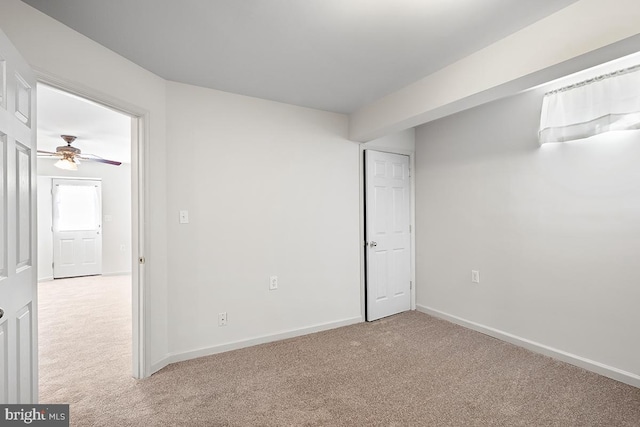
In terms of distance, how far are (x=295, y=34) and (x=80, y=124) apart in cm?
352

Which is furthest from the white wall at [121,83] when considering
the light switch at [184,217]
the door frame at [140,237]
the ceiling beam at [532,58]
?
the ceiling beam at [532,58]

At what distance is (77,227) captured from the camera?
251 inches

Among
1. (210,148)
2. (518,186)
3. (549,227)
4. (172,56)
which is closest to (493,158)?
(518,186)

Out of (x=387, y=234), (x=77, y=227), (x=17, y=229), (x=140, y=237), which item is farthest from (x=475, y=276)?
(x=77, y=227)

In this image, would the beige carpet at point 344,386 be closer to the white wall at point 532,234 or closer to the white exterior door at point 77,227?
the white wall at point 532,234

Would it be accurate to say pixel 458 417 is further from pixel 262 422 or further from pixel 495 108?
pixel 495 108

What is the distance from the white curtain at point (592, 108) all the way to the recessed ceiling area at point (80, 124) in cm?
377

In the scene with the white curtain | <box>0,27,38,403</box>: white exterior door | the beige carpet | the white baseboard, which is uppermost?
the white curtain

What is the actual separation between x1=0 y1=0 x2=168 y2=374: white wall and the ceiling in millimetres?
76

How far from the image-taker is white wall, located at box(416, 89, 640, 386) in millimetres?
2250

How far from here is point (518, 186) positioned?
9.44 ft

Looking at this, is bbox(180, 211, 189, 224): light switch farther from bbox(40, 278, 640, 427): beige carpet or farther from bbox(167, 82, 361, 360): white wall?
bbox(40, 278, 640, 427): beige carpet

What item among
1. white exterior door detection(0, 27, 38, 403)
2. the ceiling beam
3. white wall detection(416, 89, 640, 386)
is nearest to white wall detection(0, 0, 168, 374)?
white exterior door detection(0, 27, 38, 403)

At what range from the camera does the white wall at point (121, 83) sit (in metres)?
1.63
